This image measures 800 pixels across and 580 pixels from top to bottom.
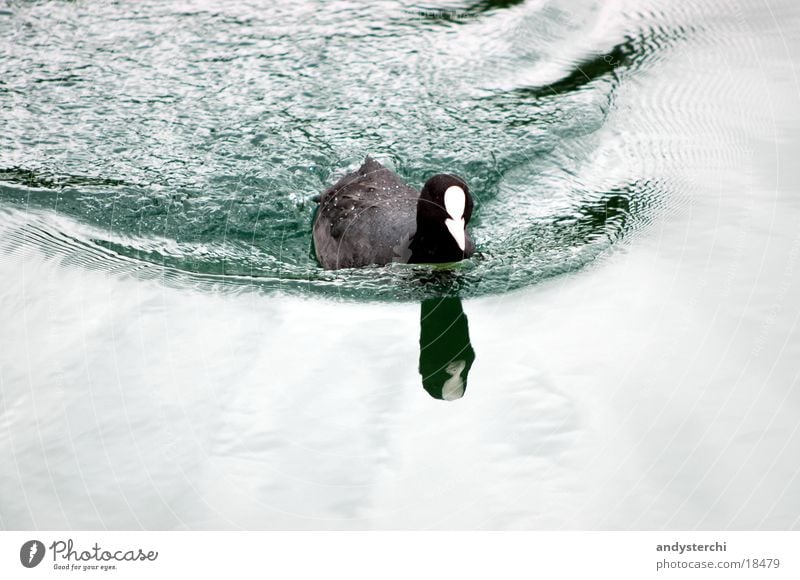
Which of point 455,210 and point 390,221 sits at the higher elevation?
point 455,210

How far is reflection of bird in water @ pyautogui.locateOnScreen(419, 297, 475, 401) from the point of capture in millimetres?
4695

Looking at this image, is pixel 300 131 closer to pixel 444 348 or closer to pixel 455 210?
pixel 455 210

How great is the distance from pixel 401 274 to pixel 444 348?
0.70 meters

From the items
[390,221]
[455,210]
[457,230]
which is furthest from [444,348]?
[390,221]

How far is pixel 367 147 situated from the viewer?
7.12m

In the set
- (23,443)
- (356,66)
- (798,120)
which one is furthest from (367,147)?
(23,443)

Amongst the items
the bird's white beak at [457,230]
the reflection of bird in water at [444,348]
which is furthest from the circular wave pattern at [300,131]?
the bird's white beak at [457,230]

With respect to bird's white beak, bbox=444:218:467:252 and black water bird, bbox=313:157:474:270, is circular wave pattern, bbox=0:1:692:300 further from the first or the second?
bird's white beak, bbox=444:218:467:252

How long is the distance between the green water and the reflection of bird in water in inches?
0.7

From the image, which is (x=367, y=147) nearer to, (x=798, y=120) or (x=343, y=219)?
(x=343, y=219)

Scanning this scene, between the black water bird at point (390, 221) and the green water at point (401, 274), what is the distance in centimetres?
12

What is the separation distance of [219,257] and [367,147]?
1.66 metres

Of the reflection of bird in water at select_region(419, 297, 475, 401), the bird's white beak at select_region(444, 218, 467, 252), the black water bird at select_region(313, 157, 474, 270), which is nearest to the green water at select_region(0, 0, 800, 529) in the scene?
the reflection of bird in water at select_region(419, 297, 475, 401)

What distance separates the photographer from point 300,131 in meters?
7.24
